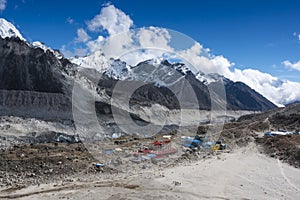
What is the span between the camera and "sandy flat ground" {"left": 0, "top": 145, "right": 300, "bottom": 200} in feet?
60.3

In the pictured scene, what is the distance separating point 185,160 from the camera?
27.4 meters

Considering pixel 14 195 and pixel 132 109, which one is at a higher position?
pixel 132 109

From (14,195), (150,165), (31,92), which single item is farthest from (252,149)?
(31,92)

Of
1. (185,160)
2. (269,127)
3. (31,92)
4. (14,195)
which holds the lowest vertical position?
(14,195)

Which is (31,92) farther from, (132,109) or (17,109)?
(132,109)

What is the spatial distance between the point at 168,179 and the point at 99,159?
842 centimetres

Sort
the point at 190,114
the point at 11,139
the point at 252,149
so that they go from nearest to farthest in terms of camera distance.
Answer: the point at 252,149 → the point at 11,139 → the point at 190,114

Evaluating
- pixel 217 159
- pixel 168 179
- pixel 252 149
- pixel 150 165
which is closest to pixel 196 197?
pixel 168 179

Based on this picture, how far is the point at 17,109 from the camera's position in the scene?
69.8 m

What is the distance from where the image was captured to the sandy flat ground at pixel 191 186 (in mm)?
18391

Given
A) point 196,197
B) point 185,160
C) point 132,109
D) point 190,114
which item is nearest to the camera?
point 196,197

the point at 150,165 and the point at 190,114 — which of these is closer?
the point at 150,165

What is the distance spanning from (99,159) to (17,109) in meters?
51.3

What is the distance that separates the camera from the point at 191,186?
65.4 ft
